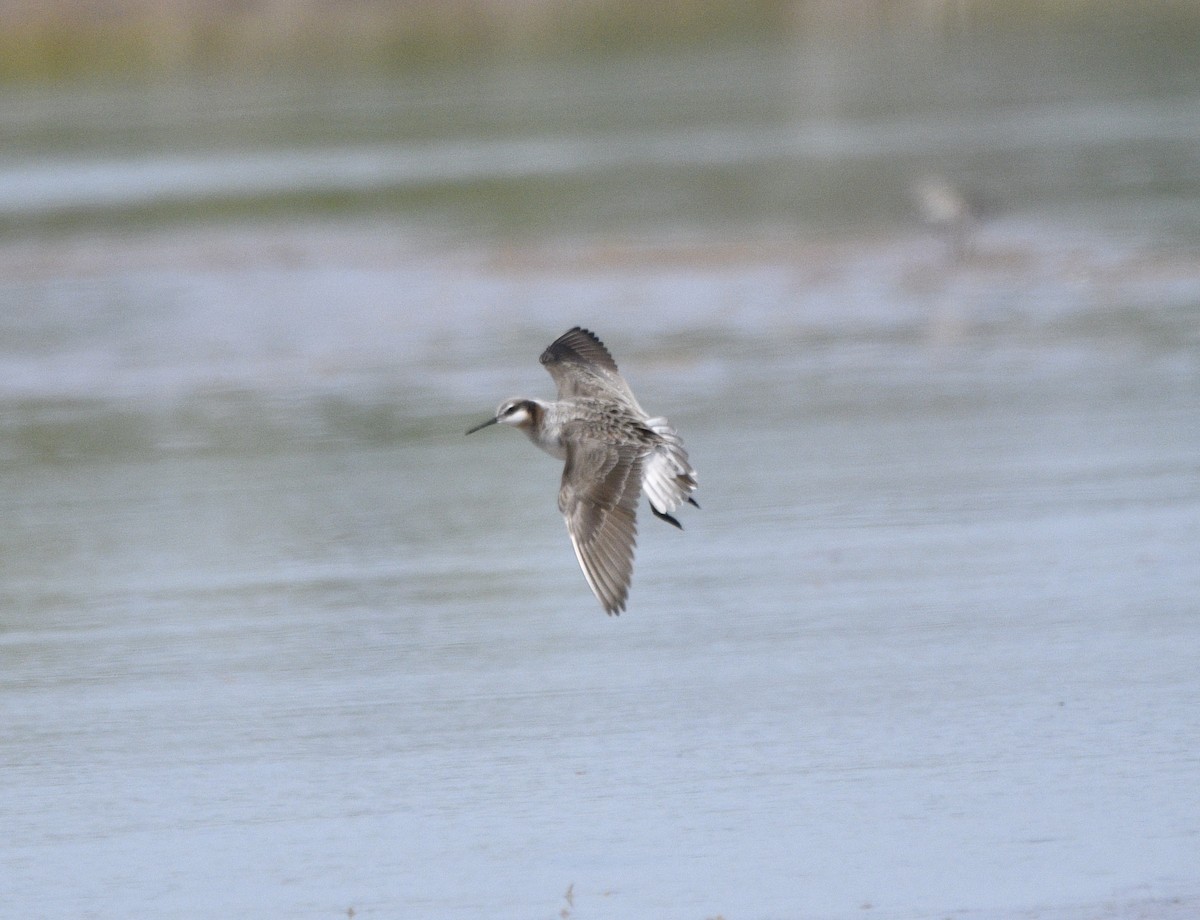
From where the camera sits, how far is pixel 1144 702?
663cm

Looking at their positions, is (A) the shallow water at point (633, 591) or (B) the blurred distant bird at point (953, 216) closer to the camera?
(A) the shallow water at point (633, 591)

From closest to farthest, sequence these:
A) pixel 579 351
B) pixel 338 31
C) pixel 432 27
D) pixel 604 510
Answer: pixel 604 510 < pixel 579 351 < pixel 432 27 < pixel 338 31

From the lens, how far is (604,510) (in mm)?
6348

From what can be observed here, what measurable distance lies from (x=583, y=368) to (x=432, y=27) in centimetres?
3581

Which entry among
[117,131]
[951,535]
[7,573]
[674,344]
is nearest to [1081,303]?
[674,344]

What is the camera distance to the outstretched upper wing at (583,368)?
7.34m

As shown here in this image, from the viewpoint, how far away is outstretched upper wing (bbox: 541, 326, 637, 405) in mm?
7340

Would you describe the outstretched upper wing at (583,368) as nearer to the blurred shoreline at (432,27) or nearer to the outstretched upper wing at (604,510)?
the outstretched upper wing at (604,510)

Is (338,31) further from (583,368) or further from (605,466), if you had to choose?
(605,466)

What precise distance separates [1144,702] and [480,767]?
190cm

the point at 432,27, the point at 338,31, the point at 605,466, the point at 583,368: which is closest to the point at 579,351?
the point at 583,368

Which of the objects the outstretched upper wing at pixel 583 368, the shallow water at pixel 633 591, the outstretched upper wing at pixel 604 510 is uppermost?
the outstretched upper wing at pixel 583 368

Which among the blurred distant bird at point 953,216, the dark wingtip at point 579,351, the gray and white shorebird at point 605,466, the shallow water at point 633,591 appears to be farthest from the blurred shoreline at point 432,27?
the gray and white shorebird at point 605,466

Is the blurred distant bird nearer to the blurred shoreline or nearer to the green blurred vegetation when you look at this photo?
the blurred shoreline
